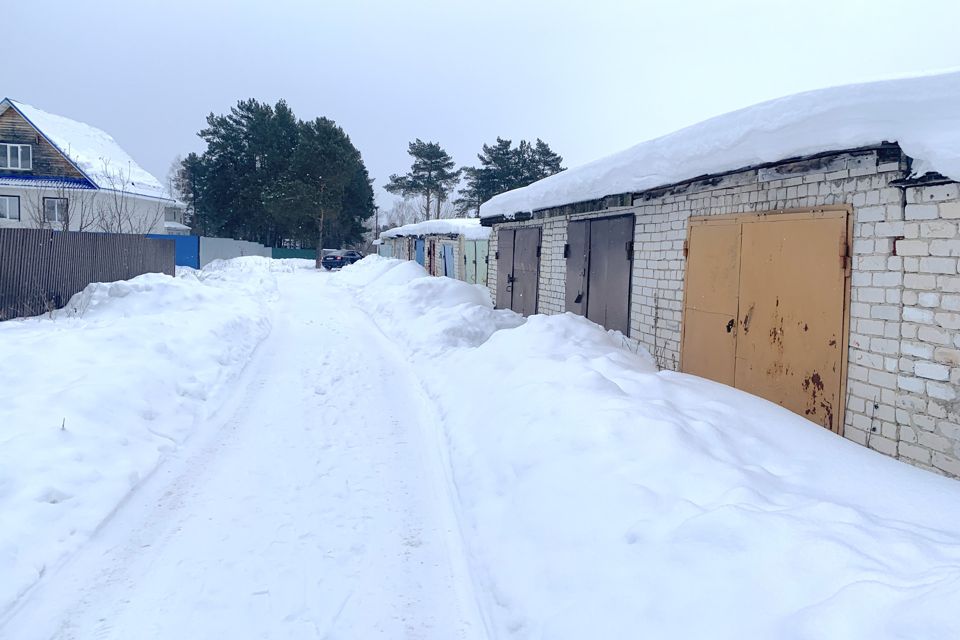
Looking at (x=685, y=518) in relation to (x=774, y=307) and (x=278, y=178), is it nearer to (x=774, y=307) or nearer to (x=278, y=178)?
(x=774, y=307)

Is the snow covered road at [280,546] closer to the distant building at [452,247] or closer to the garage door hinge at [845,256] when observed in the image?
the garage door hinge at [845,256]

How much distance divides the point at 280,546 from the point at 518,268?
9.95 metres

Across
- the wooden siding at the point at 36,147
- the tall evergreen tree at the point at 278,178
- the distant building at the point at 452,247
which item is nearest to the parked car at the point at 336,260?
the tall evergreen tree at the point at 278,178

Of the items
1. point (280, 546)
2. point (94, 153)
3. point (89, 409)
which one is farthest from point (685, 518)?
point (94, 153)

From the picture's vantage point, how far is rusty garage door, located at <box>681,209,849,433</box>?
4973mm

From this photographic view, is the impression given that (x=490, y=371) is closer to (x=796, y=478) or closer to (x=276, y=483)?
(x=276, y=483)

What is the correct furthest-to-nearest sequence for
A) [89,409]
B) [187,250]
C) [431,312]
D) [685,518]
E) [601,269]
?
[187,250] < [431,312] < [601,269] < [89,409] < [685,518]

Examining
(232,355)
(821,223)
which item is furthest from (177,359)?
(821,223)

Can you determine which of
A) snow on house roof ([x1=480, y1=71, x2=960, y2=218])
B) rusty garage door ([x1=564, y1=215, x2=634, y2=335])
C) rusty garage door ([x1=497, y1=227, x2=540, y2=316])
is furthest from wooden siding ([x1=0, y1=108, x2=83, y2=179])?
snow on house roof ([x1=480, y1=71, x2=960, y2=218])

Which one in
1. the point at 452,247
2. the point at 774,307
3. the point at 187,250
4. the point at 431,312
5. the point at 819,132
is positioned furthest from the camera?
the point at 187,250

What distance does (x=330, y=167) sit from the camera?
4712 centimetres

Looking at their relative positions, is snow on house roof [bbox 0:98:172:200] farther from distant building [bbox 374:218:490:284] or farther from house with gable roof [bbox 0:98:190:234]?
distant building [bbox 374:218:490:284]

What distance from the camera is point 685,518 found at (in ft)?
10.9

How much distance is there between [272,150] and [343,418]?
50.4 m
